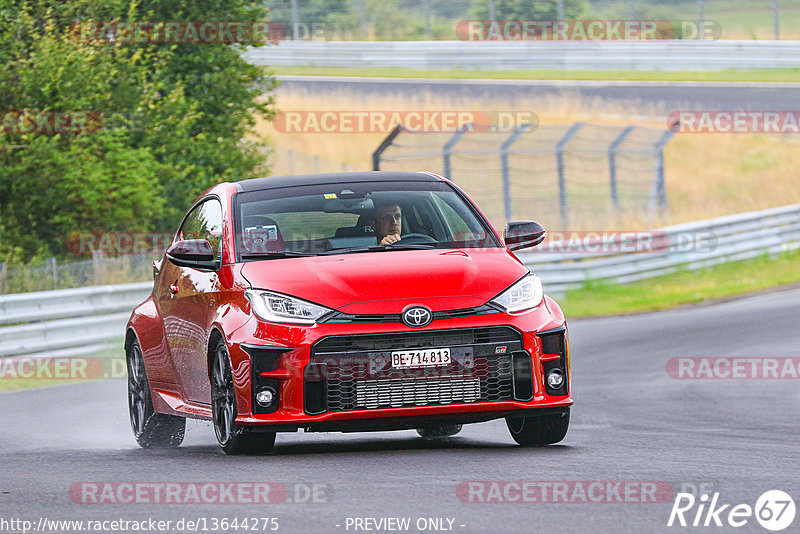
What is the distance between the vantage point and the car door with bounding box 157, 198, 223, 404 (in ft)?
28.4

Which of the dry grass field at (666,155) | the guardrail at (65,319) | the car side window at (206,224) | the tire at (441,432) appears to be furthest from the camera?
the dry grass field at (666,155)

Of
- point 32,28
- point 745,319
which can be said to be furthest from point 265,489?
point 32,28

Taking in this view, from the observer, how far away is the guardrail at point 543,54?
3850 centimetres

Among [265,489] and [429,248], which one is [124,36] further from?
[265,489]

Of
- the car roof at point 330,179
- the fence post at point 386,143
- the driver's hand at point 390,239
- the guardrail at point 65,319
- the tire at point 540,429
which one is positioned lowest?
Answer: the guardrail at point 65,319

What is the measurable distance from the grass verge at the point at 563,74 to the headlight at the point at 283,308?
99.2ft

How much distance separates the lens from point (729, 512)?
6.05 metres

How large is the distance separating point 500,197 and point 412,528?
76.2ft

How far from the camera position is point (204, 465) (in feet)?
25.9

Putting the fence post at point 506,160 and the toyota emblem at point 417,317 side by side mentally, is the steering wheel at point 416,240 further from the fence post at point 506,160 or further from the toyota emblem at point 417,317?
the fence post at point 506,160

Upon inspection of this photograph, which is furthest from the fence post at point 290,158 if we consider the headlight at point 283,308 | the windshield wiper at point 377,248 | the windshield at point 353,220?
the headlight at point 283,308

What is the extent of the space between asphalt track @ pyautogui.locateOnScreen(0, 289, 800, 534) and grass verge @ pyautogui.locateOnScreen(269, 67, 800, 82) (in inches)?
965

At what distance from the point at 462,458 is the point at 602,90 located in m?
30.6

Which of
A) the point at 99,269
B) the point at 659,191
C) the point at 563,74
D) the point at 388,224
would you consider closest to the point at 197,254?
the point at 388,224
